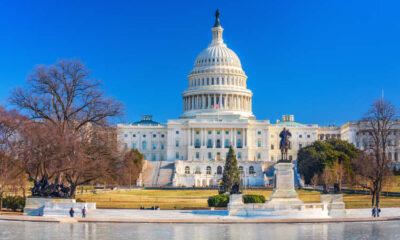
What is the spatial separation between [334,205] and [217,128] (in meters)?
102

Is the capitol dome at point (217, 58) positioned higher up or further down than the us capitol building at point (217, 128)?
higher up

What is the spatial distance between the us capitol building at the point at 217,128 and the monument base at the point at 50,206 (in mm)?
92458

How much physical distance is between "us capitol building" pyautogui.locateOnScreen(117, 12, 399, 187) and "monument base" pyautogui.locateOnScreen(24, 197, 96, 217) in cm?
9246

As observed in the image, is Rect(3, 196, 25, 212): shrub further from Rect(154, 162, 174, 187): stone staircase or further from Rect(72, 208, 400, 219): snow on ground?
Rect(154, 162, 174, 187): stone staircase

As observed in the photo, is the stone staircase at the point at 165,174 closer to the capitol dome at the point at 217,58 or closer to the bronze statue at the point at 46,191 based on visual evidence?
the capitol dome at the point at 217,58

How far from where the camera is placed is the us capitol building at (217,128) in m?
145

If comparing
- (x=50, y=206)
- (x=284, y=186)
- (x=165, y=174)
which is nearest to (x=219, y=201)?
(x=284, y=186)

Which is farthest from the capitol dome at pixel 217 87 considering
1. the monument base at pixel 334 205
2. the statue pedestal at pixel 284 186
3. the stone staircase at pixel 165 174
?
the statue pedestal at pixel 284 186

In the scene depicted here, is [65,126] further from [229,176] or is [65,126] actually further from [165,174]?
[165,174]

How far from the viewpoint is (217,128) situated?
146 m

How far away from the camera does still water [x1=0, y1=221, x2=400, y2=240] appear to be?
103ft

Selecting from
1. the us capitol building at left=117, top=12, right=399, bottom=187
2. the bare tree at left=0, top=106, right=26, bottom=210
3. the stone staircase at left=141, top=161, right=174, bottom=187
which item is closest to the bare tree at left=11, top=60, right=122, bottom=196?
the bare tree at left=0, top=106, right=26, bottom=210

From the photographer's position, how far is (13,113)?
59031 millimetres

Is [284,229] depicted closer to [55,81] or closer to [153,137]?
[55,81]
